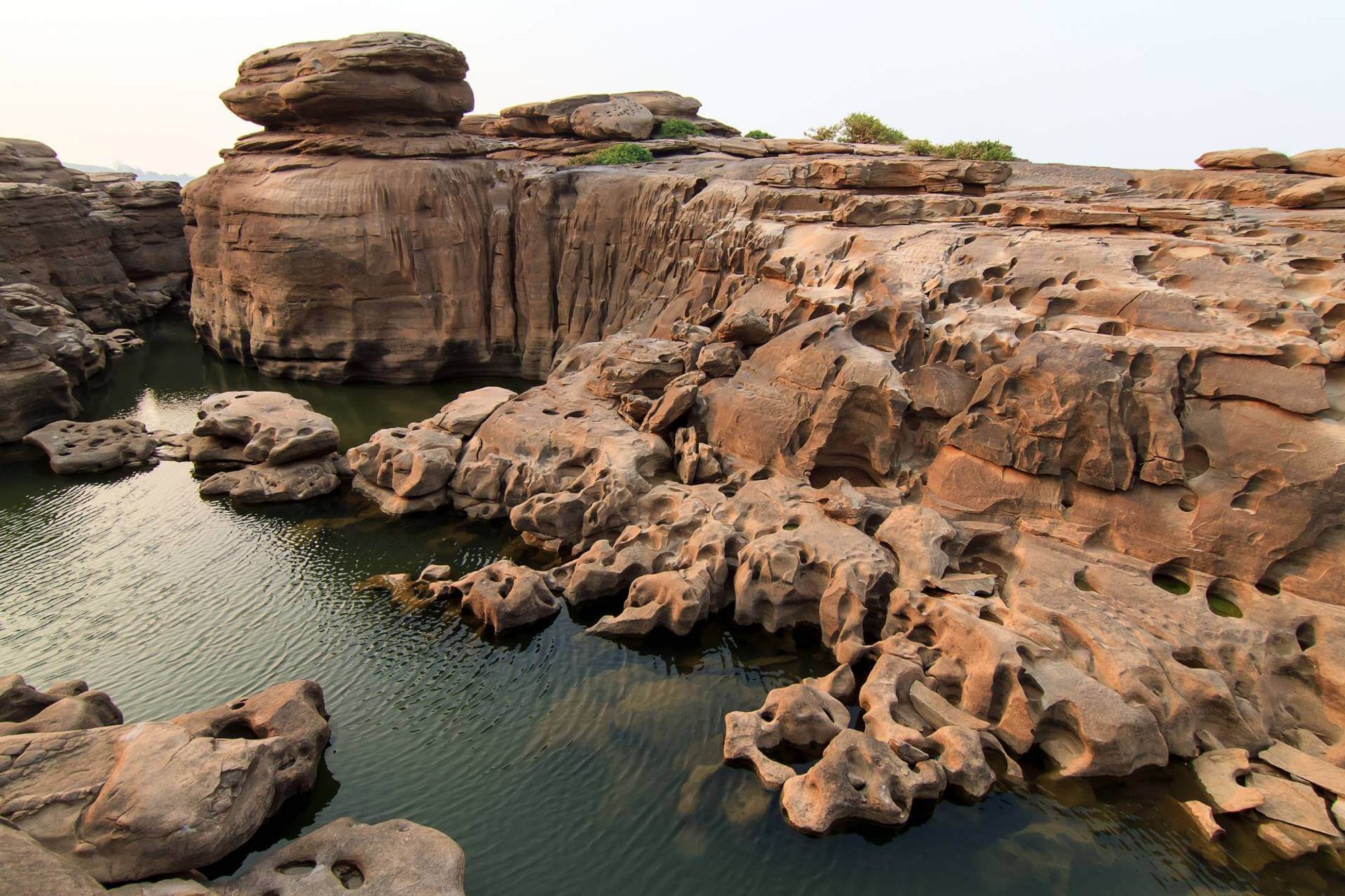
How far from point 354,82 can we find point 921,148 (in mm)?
15733

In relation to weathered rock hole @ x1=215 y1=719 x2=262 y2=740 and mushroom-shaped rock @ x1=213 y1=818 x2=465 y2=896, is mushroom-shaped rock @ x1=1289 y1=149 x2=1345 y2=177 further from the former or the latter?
weathered rock hole @ x1=215 y1=719 x2=262 y2=740

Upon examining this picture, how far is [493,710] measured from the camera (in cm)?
918

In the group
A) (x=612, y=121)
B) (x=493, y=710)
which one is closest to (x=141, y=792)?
(x=493, y=710)

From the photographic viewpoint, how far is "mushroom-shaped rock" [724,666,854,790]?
8141mm

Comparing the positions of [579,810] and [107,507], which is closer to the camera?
[579,810]

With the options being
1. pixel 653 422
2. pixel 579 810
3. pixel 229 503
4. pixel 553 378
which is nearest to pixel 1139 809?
pixel 579 810

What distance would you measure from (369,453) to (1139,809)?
43.2ft

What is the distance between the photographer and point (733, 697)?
30.7 ft

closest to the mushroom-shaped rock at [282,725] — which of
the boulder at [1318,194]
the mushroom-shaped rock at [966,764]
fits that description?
the mushroom-shaped rock at [966,764]

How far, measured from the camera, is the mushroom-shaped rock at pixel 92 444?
15.9 m

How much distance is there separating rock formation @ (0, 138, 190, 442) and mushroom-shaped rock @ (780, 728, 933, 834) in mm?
18793

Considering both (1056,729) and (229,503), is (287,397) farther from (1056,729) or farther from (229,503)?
(1056,729)

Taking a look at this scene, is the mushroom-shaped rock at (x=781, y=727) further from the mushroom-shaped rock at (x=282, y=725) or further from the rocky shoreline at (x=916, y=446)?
the mushroom-shaped rock at (x=282, y=725)

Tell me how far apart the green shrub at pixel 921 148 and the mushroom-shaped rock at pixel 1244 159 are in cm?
672
